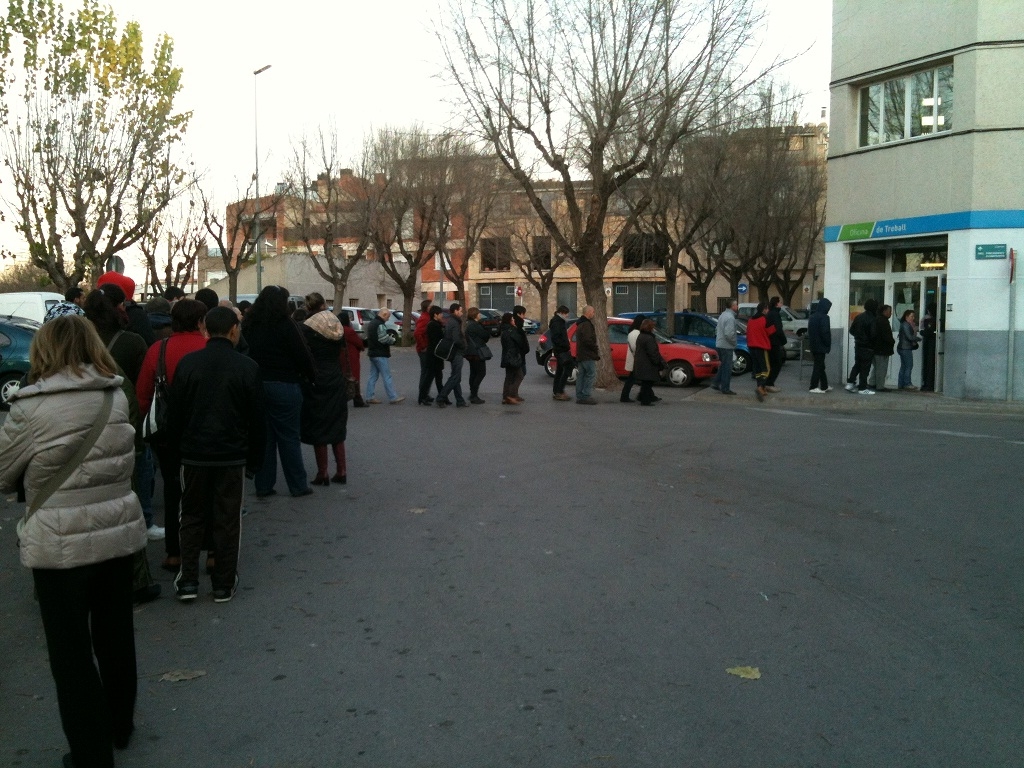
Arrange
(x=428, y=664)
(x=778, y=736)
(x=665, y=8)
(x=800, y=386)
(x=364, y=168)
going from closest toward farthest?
(x=778, y=736) → (x=428, y=664) → (x=665, y=8) → (x=800, y=386) → (x=364, y=168)

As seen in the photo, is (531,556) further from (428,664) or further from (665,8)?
(665,8)

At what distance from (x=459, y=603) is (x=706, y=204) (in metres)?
27.7

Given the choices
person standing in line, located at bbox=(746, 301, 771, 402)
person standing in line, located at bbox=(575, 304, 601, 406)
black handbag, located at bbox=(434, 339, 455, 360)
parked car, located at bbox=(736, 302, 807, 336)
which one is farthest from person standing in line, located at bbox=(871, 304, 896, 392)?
parked car, located at bbox=(736, 302, 807, 336)

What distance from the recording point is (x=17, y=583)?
6.23 metres

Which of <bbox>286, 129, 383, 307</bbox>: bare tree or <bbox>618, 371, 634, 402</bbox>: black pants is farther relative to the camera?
<bbox>286, 129, 383, 307</bbox>: bare tree

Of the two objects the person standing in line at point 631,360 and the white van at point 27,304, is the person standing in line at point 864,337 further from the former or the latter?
the white van at point 27,304

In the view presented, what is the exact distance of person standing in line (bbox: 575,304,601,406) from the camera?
17.6 meters

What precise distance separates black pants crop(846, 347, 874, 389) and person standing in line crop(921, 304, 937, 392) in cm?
107

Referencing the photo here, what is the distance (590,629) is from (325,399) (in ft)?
15.0

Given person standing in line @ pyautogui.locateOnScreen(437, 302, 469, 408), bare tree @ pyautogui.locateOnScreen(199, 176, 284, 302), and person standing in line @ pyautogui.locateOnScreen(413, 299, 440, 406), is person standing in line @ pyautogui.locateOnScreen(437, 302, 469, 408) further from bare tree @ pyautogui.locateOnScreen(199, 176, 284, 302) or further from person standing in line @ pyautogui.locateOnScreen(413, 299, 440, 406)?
bare tree @ pyautogui.locateOnScreen(199, 176, 284, 302)

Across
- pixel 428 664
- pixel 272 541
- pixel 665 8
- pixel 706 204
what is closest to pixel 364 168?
pixel 706 204

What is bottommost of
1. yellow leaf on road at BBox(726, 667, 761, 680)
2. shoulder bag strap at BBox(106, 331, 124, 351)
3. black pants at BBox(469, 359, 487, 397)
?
yellow leaf on road at BBox(726, 667, 761, 680)

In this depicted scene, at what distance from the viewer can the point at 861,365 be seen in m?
19.0

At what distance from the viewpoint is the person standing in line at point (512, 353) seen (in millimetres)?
17264
